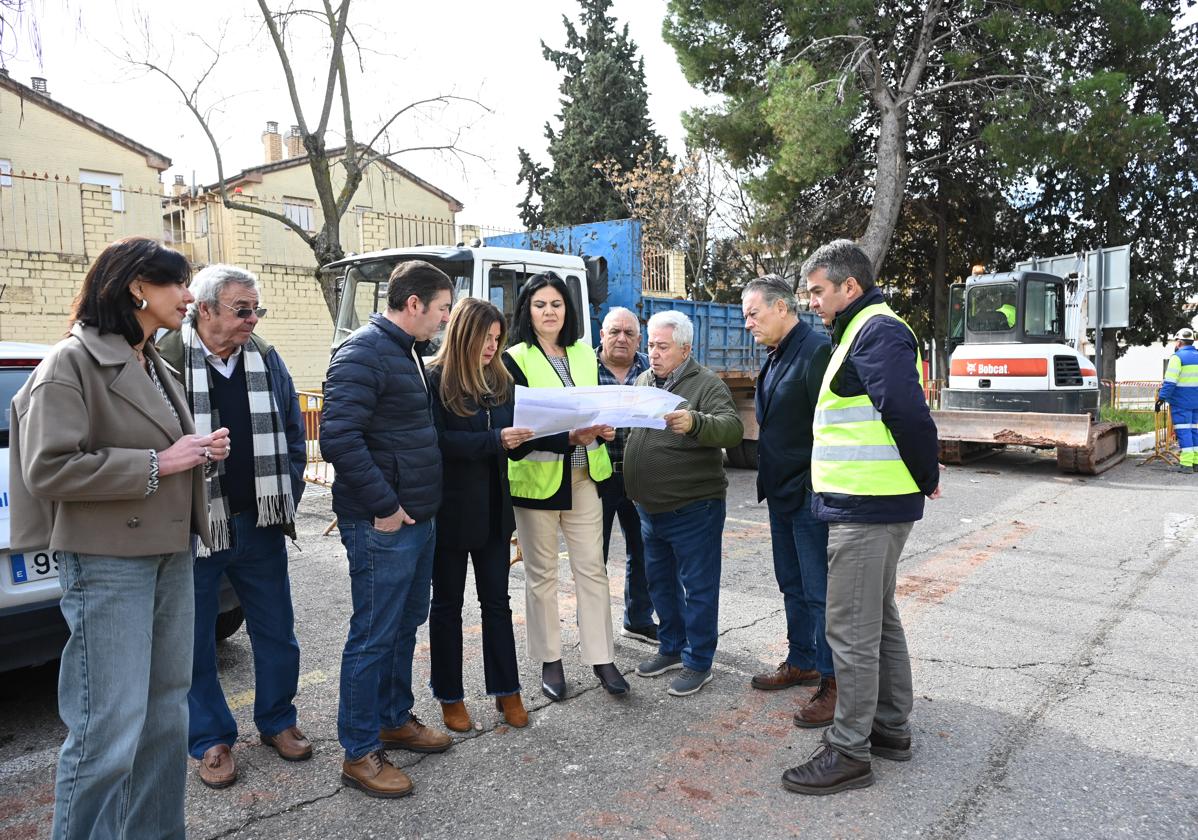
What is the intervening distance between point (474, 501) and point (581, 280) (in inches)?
215

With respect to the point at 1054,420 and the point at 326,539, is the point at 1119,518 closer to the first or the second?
the point at 1054,420

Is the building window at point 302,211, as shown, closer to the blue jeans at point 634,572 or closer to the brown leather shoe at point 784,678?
the blue jeans at point 634,572

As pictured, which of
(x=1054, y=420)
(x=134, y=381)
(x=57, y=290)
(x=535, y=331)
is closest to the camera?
(x=134, y=381)

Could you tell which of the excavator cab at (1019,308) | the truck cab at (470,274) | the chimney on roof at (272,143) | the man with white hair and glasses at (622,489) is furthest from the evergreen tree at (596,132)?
the man with white hair and glasses at (622,489)

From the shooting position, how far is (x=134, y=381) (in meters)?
2.32

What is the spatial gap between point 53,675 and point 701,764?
10.7ft

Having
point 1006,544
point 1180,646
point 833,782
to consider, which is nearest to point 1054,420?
point 1006,544

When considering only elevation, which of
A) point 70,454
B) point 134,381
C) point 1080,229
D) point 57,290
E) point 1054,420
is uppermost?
point 1080,229

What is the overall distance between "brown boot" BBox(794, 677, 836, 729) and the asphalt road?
6cm

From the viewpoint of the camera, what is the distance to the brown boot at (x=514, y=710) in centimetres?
370

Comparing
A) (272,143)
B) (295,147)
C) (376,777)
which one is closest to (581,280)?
(376,777)

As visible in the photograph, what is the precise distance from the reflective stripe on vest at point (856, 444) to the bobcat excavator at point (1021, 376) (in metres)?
9.12

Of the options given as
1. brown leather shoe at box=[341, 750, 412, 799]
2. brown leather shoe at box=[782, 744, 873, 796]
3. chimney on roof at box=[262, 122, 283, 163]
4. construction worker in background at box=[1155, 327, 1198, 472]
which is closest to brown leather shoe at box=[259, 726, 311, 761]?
brown leather shoe at box=[341, 750, 412, 799]

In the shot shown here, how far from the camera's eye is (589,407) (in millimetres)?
3602
